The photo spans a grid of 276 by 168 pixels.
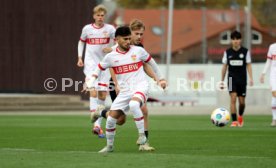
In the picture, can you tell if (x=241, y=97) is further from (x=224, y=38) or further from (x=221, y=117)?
(x=224, y=38)

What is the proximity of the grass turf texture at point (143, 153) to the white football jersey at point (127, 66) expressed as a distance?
1.05m

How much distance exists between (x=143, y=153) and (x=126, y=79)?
135 centimetres

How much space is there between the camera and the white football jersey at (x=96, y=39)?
17.8 meters

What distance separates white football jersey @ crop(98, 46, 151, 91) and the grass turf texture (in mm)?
1051

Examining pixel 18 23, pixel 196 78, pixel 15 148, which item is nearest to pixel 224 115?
pixel 15 148

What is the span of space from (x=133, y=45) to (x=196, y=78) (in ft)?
101

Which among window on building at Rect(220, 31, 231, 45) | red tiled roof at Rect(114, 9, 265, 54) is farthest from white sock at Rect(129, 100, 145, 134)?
window on building at Rect(220, 31, 231, 45)

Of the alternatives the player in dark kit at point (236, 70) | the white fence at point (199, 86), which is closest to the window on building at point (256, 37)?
the white fence at point (199, 86)

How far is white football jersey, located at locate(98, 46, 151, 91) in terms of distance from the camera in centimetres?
1321

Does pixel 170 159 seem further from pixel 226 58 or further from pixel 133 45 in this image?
pixel 226 58

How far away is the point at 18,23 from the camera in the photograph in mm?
38500

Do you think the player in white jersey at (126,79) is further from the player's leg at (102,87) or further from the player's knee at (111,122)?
the player's leg at (102,87)

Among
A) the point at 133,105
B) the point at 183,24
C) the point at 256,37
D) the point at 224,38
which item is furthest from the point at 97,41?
the point at 183,24

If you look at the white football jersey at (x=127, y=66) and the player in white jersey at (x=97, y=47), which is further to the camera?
the player in white jersey at (x=97, y=47)
